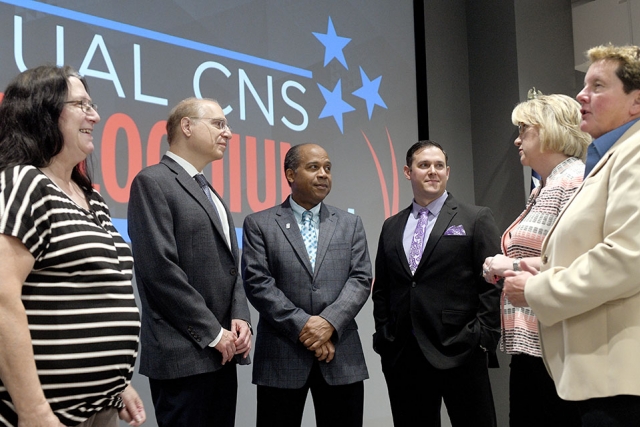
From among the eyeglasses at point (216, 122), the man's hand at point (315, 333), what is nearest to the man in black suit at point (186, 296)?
the eyeglasses at point (216, 122)

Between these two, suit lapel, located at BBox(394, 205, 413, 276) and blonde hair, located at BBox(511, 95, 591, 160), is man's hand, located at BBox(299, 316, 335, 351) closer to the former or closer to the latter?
suit lapel, located at BBox(394, 205, 413, 276)

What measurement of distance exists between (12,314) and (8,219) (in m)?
0.23

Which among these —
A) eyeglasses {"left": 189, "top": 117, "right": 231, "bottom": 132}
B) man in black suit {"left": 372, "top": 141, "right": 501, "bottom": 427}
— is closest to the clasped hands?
man in black suit {"left": 372, "top": 141, "right": 501, "bottom": 427}

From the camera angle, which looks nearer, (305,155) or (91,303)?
(91,303)

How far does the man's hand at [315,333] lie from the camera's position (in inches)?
122

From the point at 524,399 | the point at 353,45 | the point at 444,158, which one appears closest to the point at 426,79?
the point at 353,45

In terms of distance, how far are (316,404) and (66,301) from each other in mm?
1702

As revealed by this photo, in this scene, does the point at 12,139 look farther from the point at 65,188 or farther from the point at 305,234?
the point at 305,234

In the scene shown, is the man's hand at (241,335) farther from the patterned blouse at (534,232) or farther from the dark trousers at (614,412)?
the dark trousers at (614,412)

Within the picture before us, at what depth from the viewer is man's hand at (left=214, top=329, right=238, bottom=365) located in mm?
2717

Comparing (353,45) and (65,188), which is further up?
(353,45)

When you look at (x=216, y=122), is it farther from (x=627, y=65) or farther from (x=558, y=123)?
(x=627, y=65)

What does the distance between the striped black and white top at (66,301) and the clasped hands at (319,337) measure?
128cm

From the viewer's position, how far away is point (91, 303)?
6.05 feet
